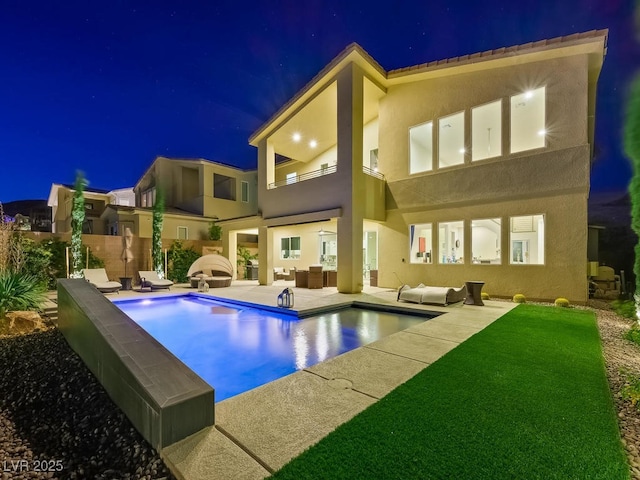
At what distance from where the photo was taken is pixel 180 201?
2269 centimetres

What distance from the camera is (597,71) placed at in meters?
10.6

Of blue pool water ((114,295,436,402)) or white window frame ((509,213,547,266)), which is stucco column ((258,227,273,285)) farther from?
white window frame ((509,213,547,266))

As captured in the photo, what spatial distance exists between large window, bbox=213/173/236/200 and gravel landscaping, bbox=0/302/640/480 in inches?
746

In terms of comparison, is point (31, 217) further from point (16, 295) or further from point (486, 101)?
point (486, 101)

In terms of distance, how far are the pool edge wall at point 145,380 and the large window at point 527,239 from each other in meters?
11.3

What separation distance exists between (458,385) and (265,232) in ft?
43.3

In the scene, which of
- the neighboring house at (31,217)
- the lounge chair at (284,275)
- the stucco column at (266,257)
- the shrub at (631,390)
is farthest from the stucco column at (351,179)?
the neighboring house at (31,217)

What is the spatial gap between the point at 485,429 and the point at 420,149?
12.7m

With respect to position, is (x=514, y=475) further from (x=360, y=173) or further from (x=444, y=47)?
(x=444, y=47)

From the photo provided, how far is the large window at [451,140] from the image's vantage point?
40.4 feet

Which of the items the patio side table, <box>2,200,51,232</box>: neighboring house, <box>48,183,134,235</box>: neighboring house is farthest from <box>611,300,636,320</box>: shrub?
<box>48,183,134,235</box>: neighboring house

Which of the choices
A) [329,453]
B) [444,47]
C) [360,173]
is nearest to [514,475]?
[329,453]

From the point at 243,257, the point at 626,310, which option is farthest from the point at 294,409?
the point at 243,257

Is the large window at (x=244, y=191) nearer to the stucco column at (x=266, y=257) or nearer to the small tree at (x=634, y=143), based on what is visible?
the stucco column at (x=266, y=257)
